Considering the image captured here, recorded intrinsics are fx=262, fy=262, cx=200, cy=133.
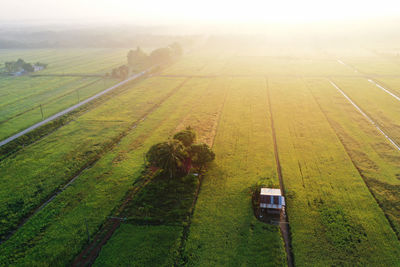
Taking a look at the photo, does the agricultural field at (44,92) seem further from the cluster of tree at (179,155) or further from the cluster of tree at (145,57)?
the cluster of tree at (179,155)

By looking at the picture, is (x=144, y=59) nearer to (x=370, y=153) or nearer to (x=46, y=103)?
(x=46, y=103)

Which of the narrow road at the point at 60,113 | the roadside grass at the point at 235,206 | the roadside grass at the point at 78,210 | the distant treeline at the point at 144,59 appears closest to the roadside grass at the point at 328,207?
the roadside grass at the point at 235,206

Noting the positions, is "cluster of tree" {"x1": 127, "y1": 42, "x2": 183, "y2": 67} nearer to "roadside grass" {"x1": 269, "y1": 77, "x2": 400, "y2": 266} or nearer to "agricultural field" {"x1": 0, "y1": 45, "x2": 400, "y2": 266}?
"agricultural field" {"x1": 0, "y1": 45, "x2": 400, "y2": 266}

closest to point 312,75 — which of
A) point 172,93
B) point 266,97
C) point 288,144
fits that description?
point 266,97

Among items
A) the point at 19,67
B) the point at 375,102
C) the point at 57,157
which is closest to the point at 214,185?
the point at 57,157

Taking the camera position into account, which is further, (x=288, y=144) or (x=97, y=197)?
(x=288, y=144)

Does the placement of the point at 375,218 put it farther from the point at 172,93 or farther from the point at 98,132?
the point at 172,93

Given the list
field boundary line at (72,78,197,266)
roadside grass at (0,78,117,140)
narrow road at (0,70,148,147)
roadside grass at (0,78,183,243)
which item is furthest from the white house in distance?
roadside grass at (0,78,117,140)
